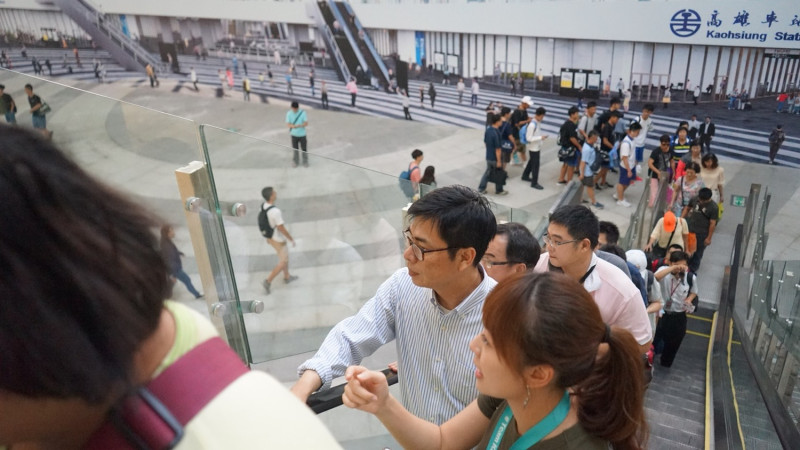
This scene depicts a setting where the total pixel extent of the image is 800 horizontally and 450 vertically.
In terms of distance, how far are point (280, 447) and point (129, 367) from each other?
0.48ft

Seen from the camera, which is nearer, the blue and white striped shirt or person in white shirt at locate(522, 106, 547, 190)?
the blue and white striped shirt

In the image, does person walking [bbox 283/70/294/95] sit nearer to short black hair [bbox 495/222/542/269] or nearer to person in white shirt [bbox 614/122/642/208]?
person in white shirt [bbox 614/122/642/208]

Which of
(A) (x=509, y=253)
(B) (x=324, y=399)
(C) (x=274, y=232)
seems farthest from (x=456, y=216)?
(C) (x=274, y=232)

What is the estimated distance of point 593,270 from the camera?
2.79m

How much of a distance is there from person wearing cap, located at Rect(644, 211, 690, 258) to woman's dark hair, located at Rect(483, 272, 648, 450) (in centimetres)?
526

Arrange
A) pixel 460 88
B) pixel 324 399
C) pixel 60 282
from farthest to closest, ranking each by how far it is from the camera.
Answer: pixel 460 88, pixel 324 399, pixel 60 282

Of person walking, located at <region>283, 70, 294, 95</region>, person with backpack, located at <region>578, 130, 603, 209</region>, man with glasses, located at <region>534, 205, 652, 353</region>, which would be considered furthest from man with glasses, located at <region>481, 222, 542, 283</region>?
person walking, located at <region>283, 70, 294, 95</region>

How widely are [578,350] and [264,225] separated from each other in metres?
2.36

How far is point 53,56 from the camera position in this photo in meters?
14.6

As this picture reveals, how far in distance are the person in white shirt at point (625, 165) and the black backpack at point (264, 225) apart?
6.23m

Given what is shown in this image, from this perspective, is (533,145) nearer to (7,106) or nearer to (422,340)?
(7,106)

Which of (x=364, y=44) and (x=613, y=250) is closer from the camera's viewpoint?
(x=613, y=250)

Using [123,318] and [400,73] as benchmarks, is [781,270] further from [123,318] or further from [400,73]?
[400,73]

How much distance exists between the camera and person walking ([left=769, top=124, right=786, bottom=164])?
30.6 ft
